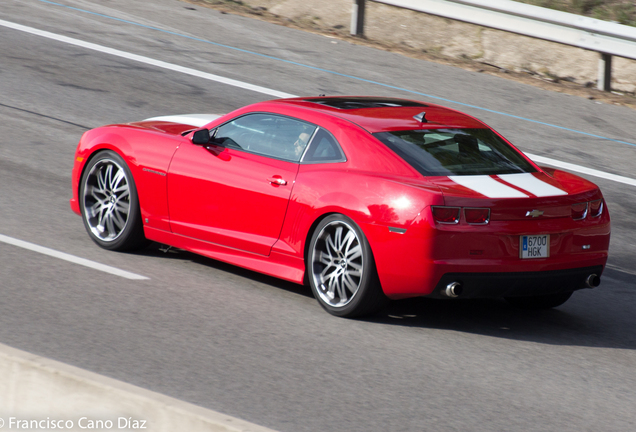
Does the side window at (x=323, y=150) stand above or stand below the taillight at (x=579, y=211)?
above

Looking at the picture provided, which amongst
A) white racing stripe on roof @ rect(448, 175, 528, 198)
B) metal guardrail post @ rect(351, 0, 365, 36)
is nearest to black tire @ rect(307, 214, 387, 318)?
white racing stripe on roof @ rect(448, 175, 528, 198)

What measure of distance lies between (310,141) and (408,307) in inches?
55.4

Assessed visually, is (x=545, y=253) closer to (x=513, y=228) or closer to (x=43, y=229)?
(x=513, y=228)

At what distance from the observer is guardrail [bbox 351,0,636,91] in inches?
570

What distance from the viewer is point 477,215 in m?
5.86

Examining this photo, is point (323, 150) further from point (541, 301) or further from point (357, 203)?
point (541, 301)

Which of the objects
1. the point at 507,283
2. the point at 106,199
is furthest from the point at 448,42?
the point at 507,283

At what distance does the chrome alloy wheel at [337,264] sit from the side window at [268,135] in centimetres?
68

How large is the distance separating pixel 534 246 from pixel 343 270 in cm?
127

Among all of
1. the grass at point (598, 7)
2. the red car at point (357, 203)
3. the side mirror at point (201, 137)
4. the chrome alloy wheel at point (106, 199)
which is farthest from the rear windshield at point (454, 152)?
the grass at point (598, 7)

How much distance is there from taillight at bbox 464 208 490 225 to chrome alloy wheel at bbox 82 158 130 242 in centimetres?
297

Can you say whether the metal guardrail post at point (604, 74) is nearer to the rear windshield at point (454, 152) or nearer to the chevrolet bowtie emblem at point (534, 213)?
the rear windshield at point (454, 152)

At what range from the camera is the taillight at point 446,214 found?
5816 millimetres

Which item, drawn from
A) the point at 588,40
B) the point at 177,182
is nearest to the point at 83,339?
the point at 177,182
